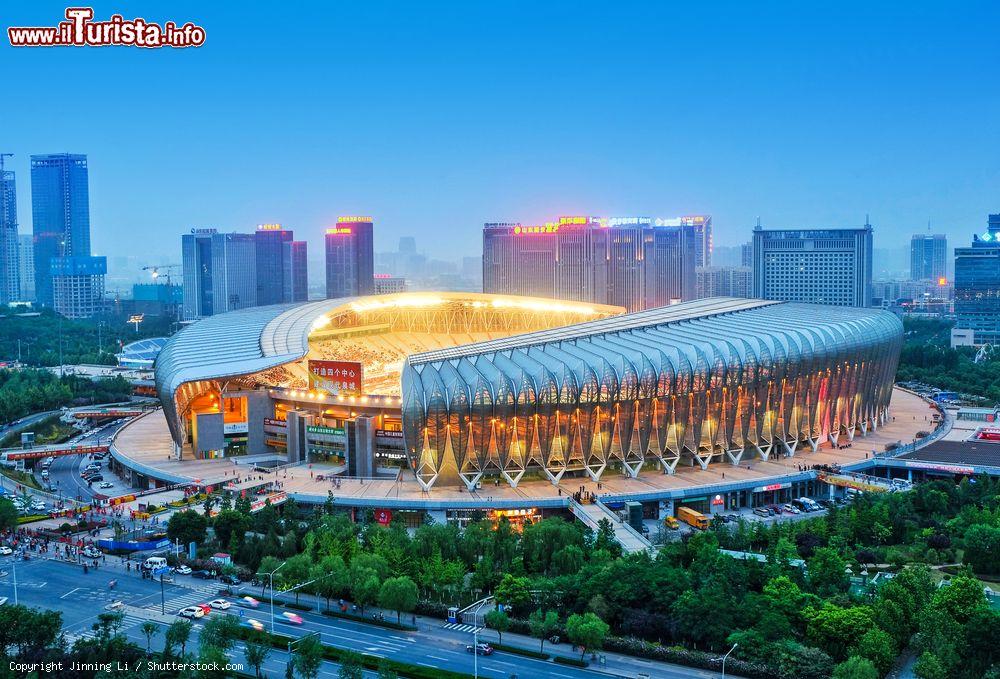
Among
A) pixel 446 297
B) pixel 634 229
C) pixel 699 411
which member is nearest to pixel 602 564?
pixel 699 411

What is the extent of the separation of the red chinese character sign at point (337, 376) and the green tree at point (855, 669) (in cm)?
4201

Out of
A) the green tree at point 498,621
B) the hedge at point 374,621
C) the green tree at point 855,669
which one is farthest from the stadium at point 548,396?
the green tree at point 855,669

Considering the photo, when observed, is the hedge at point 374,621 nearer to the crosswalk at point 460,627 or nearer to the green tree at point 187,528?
the crosswalk at point 460,627

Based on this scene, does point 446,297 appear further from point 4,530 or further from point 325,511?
point 4,530

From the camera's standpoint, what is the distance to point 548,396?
2522 inches

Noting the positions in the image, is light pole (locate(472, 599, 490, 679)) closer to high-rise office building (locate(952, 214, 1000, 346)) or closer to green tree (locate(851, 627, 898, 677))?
green tree (locate(851, 627, 898, 677))

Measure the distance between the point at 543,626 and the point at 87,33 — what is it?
36.4 m

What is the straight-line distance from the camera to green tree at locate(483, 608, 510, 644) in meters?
41.6

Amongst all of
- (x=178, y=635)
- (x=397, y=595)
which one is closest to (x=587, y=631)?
(x=397, y=595)

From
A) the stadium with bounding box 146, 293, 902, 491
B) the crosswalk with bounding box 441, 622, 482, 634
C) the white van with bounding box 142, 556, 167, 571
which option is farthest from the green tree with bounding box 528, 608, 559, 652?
the stadium with bounding box 146, 293, 902, 491

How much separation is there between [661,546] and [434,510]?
14.0 metres

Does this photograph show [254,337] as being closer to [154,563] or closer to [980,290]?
[154,563]

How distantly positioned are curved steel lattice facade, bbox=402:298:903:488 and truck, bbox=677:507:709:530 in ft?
19.5

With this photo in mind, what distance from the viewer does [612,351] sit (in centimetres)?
6919
